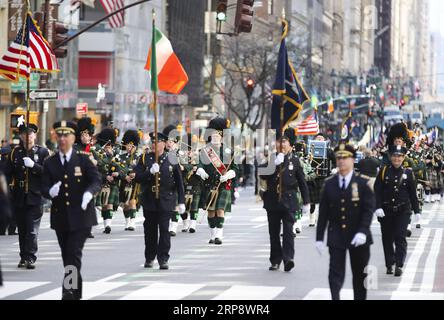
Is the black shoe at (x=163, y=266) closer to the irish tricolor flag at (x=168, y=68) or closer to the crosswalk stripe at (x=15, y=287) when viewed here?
the crosswalk stripe at (x=15, y=287)

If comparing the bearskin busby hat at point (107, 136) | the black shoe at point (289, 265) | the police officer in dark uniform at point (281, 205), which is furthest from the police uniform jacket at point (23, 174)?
the bearskin busby hat at point (107, 136)

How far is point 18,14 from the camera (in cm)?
4544

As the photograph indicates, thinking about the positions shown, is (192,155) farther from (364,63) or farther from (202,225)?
(364,63)

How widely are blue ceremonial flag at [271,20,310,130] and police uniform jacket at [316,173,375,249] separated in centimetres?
567

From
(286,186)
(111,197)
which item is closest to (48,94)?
(111,197)

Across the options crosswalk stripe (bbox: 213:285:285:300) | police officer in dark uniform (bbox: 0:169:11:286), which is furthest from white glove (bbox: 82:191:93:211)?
police officer in dark uniform (bbox: 0:169:11:286)

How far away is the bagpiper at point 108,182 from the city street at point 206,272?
40 cm

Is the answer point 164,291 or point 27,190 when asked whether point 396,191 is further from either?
point 27,190

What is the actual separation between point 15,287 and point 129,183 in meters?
11.3

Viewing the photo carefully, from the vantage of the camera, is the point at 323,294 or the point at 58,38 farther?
the point at 58,38

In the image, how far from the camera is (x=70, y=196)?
1445 centimetres

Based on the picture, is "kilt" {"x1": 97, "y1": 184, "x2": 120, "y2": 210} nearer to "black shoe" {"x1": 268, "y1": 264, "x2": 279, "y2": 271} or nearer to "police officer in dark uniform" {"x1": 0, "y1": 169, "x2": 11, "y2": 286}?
"black shoe" {"x1": 268, "y1": 264, "x2": 279, "y2": 271}

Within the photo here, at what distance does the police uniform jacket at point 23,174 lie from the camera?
17938mm

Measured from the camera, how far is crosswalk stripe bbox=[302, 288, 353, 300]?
14.6m
